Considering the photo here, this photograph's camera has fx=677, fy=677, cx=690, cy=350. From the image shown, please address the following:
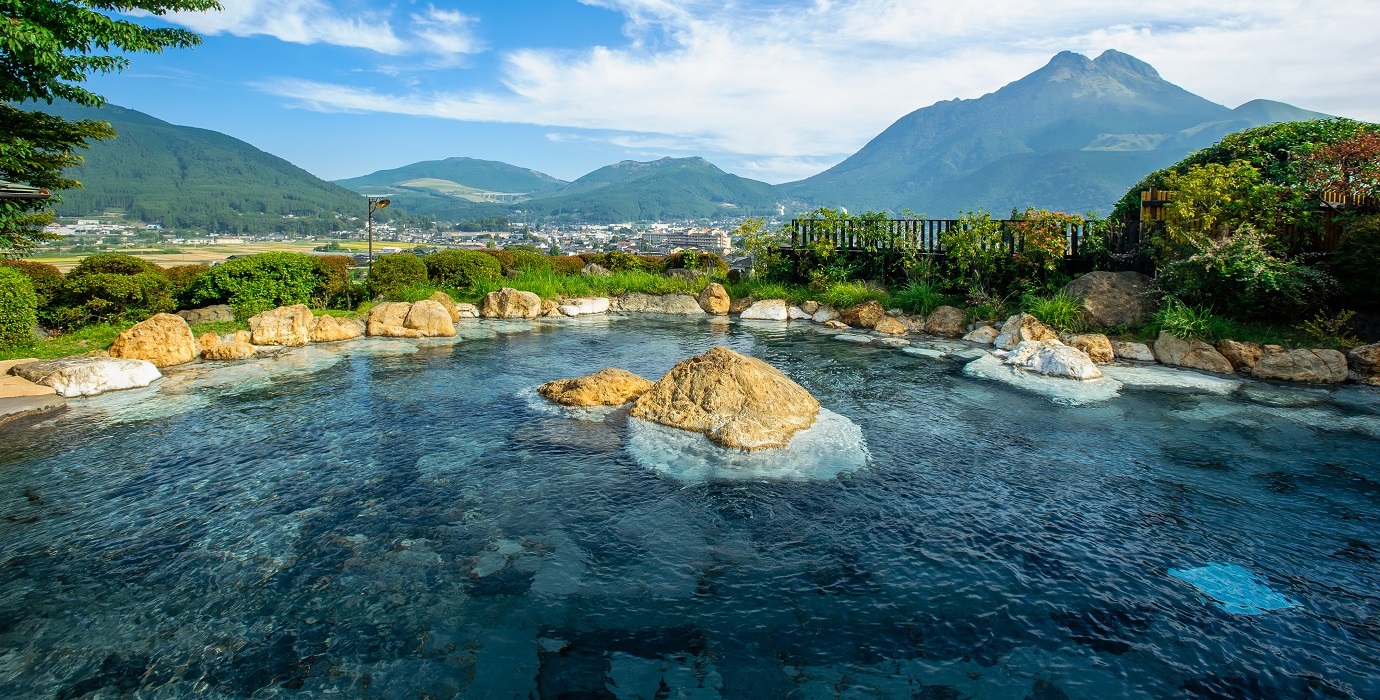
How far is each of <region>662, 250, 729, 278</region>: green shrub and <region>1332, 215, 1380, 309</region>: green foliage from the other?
17.0m

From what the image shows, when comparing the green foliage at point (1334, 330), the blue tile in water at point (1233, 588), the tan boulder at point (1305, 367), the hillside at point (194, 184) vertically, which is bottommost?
the blue tile in water at point (1233, 588)

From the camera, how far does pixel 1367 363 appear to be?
11508 millimetres

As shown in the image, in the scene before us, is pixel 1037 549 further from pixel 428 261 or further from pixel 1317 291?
pixel 428 261

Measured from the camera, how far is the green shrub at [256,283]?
54.6 feet

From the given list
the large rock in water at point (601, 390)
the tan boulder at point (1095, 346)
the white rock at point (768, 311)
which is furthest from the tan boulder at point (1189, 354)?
the large rock in water at point (601, 390)

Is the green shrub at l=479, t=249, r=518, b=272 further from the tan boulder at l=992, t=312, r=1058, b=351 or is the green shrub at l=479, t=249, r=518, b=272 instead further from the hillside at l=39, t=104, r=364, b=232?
the hillside at l=39, t=104, r=364, b=232

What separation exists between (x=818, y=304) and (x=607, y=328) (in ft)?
21.6

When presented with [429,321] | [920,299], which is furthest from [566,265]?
[920,299]

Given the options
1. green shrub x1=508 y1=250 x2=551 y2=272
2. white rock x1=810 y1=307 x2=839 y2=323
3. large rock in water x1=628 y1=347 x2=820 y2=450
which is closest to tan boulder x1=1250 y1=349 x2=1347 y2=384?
large rock in water x1=628 y1=347 x2=820 y2=450

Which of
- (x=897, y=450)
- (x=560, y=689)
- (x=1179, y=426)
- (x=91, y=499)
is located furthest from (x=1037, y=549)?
(x=91, y=499)

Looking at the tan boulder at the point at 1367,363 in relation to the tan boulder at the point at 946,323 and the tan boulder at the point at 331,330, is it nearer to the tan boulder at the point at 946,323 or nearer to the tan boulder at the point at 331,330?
the tan boulder at the point at 946,323

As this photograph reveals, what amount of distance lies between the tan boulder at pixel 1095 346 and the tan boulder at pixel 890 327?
4460 millimetres

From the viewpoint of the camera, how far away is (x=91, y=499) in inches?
269

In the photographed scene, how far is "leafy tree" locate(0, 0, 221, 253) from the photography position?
10398 mm
